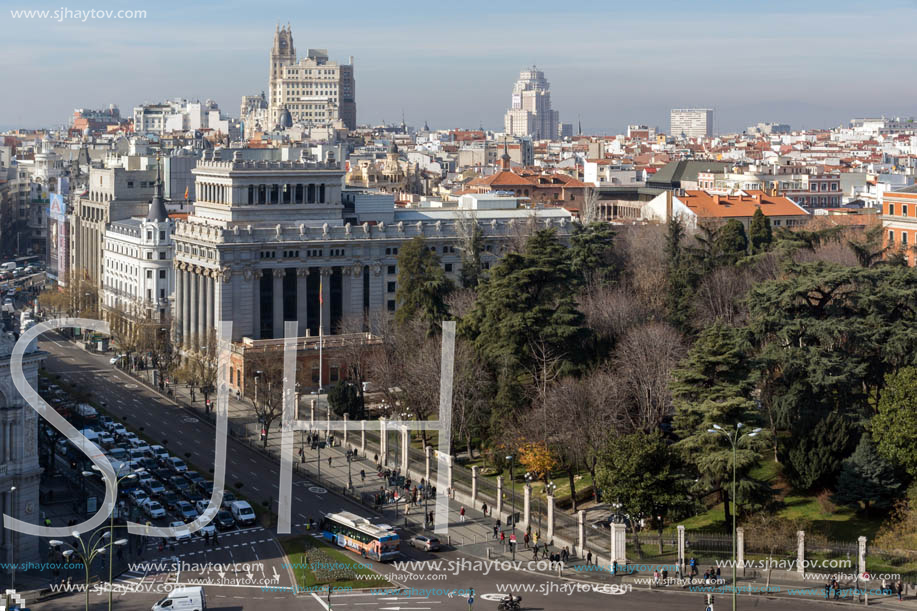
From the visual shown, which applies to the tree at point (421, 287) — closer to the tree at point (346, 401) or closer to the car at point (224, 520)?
the tree at point (346, 401)

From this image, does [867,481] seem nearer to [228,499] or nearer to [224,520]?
[224,520]

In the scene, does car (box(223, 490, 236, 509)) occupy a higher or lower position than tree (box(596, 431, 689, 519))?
lower

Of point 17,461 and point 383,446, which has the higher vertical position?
point 17,461

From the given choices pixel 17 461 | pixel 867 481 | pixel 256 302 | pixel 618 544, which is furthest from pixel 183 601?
pixel 256 302

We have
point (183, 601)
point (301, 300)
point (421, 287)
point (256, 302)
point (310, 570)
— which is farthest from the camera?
point (301, 300)

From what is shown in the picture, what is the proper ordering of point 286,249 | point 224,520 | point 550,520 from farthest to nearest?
point 286,249 → point 224,520 → point 550,520

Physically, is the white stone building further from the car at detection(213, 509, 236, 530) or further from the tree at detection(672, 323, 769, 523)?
the tree at detection(672, 323, 769, 523)

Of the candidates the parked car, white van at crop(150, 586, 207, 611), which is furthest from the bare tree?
white van at crop(150, 586, 207, 611)
